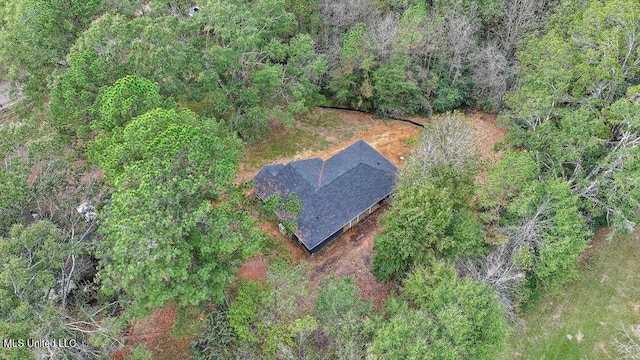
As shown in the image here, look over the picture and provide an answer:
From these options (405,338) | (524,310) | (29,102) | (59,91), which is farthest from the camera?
(29,102)

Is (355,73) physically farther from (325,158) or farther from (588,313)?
(588,313)

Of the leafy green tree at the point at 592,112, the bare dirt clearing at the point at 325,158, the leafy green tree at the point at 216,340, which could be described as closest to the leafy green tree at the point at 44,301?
the leafy green tree at the point at 216,340

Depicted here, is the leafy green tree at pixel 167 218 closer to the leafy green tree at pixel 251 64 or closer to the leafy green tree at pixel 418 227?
the leafy green tree at pixel 418 227

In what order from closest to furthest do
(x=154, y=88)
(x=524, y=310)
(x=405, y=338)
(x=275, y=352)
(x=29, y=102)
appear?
(x=405, y=338)
(x=275, y=352)
(x=154, y=88)
(x=524, y=310)
(x=29, y=102)

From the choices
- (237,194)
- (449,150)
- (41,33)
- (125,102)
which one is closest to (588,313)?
(449,150)

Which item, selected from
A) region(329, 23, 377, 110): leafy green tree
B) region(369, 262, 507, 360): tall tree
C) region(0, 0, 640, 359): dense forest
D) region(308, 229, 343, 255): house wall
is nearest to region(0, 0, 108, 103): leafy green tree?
region(0, 0, 640, 359): dense forest

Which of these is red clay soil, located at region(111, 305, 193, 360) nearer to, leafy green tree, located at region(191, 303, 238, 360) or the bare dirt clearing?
the bare dirt clearing

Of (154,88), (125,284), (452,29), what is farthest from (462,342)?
(452,29)

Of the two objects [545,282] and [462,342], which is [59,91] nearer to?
[462,342]
